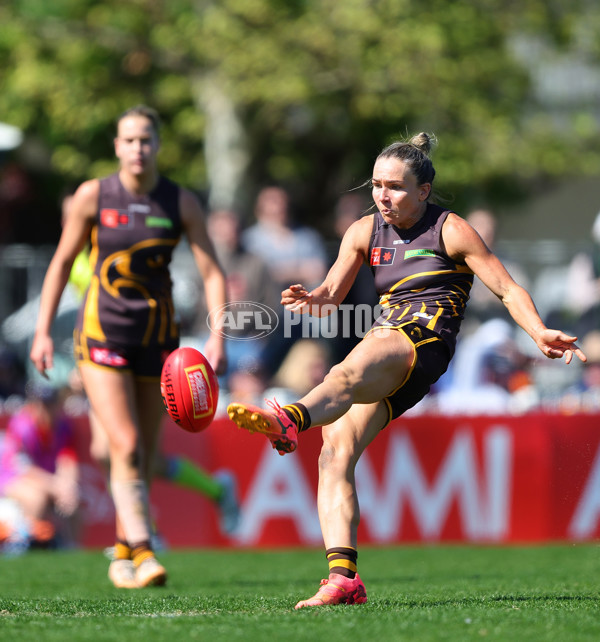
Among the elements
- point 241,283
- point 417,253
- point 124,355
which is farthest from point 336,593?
point 241,283

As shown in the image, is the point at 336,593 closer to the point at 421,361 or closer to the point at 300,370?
the point at 421,361

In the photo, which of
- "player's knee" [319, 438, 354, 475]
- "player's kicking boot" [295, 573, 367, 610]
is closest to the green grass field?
"player's kicking boot" [295, 573, 367, 610]

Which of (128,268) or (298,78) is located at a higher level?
(298,78)

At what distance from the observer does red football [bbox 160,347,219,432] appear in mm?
5668

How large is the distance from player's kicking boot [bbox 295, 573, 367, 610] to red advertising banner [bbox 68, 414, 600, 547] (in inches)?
209

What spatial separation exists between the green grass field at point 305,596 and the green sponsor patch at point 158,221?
6.32 feet

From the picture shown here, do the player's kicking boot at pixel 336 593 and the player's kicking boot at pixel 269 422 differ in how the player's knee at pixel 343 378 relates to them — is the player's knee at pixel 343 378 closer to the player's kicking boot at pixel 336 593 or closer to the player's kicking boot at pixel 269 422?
the player's kicking boot at pixel 269 422

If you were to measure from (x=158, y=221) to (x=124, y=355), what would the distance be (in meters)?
0.75

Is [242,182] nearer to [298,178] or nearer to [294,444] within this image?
[298,178]

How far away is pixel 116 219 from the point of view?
6.70 meters

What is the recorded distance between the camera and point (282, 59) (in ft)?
51.4

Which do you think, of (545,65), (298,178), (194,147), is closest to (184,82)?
(194,147)

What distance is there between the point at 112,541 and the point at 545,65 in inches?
421

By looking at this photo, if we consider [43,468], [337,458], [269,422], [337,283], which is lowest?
[43,468]
